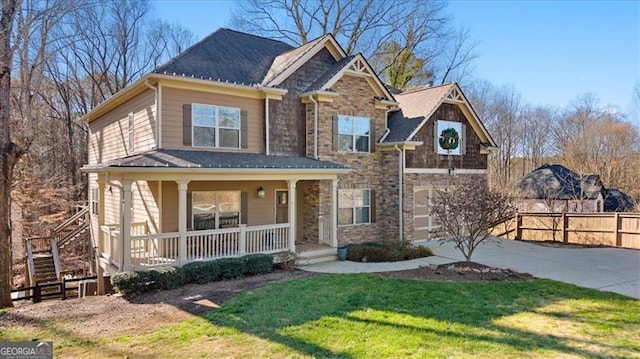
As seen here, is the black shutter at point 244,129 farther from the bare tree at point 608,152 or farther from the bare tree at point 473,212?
the bare tree at point 608,152

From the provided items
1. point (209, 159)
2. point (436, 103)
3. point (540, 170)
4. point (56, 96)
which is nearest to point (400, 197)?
point (436, 103)

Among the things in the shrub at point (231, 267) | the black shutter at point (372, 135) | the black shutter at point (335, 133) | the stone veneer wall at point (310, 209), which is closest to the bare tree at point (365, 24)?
the black shutter at point (372, 135)

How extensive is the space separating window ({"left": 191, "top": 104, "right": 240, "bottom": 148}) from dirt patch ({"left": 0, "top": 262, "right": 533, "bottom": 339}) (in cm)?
480

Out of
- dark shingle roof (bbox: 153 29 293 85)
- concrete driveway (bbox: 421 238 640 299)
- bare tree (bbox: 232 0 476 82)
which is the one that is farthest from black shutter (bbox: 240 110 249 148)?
bare tree (bbox: 232 0 476 82)

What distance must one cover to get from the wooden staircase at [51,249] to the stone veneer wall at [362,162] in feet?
41.7

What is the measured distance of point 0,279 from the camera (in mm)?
9523

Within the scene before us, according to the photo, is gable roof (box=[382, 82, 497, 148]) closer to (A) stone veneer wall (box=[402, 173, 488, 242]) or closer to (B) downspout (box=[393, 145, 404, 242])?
(B) downspout (box=[393, 145, 404, 242])

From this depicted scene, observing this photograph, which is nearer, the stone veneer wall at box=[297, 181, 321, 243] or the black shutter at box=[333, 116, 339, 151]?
the stone veneer wall at box=[297, 181, 321, 243]

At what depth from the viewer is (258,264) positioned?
11266mm

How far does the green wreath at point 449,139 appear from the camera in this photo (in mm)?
16750

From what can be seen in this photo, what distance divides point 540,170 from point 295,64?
21.8 metres

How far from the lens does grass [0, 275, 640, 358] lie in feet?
19.1

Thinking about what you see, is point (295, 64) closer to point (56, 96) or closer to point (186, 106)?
point (186, 106)

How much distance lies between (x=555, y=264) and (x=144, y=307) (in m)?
Result: 11.9
